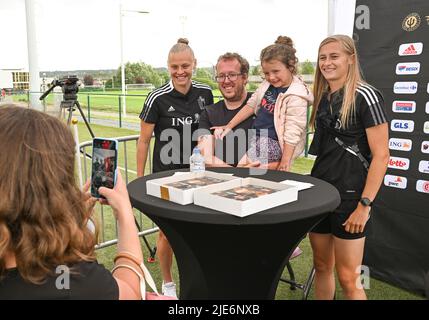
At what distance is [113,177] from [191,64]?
162cm

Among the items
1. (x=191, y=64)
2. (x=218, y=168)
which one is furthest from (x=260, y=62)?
(x=218, y=168)

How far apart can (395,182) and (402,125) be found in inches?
18.2

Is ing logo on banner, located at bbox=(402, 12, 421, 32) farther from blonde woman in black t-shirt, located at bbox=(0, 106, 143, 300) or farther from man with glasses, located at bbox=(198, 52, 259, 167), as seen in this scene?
blonde woman in black t-shirt, located at bbox=(0, 106, 143, 300)

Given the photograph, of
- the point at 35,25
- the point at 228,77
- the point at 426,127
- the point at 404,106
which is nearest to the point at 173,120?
the point at 228,77

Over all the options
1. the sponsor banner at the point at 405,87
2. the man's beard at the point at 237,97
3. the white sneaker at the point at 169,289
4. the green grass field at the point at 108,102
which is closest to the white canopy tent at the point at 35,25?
the sponsor banner at the point at 405,87

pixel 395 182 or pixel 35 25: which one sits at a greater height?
pixel 35 25

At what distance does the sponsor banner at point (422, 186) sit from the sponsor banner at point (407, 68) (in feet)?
2.73

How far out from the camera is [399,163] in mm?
3059

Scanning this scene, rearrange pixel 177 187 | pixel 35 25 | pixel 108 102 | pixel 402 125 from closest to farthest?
pixel 177 187 → pixel 402 125 → pixel 35 25 → pixel 108 102

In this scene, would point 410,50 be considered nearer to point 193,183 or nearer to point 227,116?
point 227,116

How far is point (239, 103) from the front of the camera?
267 centimetres

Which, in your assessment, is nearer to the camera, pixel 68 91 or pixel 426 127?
pixel 426 127

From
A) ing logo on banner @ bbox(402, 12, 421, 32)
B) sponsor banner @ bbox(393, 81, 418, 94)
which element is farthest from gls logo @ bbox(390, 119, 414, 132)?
ing logo on banner @ bbox(402, 12, 421, 32)
